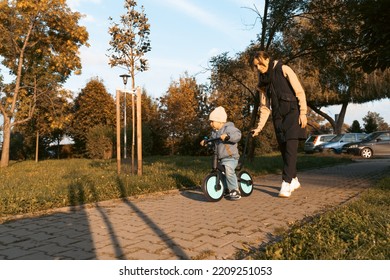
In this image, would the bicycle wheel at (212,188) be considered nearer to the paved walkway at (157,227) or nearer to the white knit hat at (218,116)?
the paved walkway at (157,227)

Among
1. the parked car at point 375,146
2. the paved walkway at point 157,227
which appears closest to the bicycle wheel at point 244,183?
the paved walkway at point 157,227

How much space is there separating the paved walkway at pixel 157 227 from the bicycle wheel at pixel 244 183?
14 cm

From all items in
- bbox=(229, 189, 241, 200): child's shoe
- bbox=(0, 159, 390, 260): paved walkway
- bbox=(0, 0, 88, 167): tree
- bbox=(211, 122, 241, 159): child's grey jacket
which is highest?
bbox=(0, 0, 88, 167): tree

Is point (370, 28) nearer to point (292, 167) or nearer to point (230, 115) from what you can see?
point (292, 167)

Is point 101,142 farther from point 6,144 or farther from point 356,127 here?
point 356,127

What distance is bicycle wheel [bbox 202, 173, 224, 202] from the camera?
5.82 meters

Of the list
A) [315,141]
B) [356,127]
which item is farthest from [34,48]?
[356,127]

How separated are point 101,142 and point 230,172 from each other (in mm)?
22980

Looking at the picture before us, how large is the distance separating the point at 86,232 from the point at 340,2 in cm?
1042

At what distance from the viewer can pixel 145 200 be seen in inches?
245

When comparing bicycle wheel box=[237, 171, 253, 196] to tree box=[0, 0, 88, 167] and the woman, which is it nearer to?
the woman

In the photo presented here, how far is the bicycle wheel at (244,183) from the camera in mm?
6414

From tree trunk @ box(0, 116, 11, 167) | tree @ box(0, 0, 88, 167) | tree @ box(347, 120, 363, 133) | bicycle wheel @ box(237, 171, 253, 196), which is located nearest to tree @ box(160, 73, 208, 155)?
tree @ box(0, 0, 88, 167)

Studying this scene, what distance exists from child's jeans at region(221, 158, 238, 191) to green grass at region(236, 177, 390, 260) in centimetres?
183
